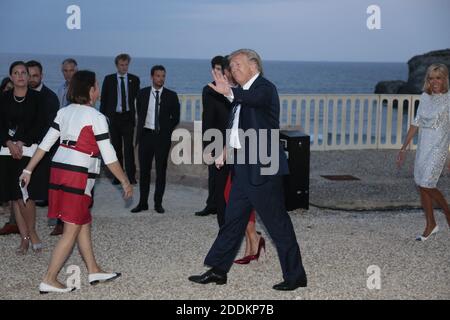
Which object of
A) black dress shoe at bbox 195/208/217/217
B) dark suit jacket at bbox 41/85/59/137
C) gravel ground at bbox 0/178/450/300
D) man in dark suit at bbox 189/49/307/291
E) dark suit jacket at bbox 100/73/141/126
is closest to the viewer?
man in dark suit at bbox 189/49/307/291

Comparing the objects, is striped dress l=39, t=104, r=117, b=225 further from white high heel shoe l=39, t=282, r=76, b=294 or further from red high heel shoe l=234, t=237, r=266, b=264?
red high heel shoe l=234, t=237, r=266, b=264

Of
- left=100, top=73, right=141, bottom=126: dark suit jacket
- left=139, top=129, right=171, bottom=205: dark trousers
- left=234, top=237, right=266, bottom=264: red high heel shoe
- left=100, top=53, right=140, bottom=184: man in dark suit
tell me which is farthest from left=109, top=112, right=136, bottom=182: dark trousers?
left=234, top=237, right=266, bottom=264: red high heel shoe

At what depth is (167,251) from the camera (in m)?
6.74

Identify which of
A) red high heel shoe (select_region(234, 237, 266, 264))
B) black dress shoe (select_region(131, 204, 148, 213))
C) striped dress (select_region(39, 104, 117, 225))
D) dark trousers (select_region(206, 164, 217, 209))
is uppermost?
striped dress (select_region(39, 104, 117, 225))

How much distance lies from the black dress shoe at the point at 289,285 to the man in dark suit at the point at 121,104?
16.5ft

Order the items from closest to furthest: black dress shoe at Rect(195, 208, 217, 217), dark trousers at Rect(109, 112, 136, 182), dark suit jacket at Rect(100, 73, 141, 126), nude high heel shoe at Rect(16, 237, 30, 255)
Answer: nude high heel shoe at Rect(16, 237, 30, 255) → black dress shoe at Rect(195, 208, 217, 217) → dark suit jacket at Rect(100, 73, 141, 126) → dark trousers at Rect(109, 112, 136, 182)

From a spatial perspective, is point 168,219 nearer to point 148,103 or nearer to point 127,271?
point 148,103

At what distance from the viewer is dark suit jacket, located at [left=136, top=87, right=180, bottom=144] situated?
8.59 meters

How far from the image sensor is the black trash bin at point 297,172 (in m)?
8.64

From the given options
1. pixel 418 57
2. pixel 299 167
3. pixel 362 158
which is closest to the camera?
pixel 299 167

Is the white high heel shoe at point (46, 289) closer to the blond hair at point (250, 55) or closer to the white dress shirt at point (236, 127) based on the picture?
the white dress shirt at point (236, 127)

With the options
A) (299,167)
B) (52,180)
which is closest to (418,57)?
(299,167)

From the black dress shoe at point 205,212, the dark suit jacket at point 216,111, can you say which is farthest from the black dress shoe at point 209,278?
the black dress shoe at point 205,212
